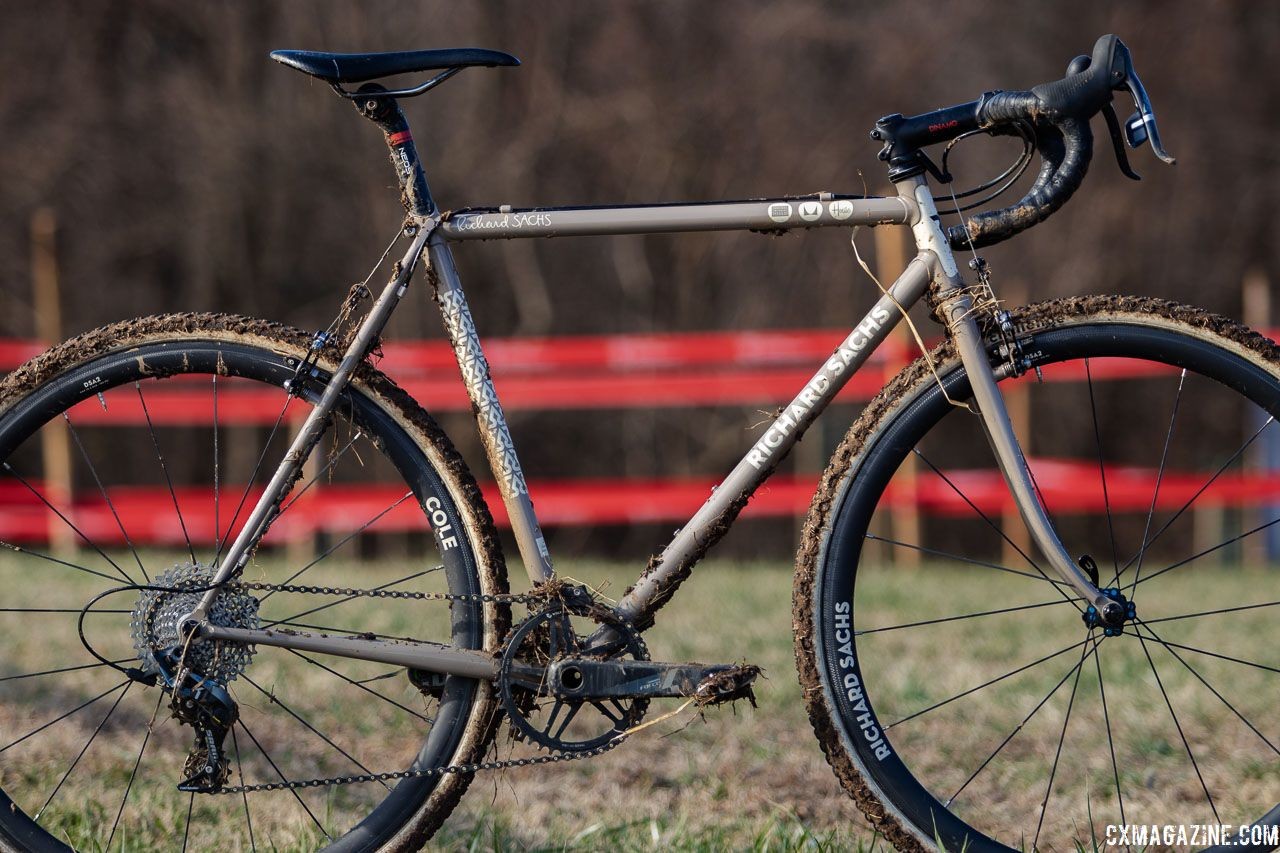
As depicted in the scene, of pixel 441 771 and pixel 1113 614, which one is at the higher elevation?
pixel 1113 614

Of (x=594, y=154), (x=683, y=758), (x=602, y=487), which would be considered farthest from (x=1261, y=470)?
(x=594, y=154)

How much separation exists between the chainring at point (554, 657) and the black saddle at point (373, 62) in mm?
995

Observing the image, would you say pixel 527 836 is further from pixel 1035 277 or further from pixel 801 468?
pixel 1035 277

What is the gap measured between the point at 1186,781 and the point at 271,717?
250 cm

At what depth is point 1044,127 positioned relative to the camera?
2514 mm

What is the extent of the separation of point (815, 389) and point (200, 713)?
127 centimetres

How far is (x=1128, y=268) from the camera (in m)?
12.9

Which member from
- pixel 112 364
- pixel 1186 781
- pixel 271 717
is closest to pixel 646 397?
pixel 271 717

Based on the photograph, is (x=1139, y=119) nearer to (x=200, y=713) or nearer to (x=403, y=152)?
(x=403, y=152)

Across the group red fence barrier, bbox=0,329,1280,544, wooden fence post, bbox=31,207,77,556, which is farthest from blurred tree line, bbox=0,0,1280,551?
red fence barrier, bbox=0,329,1280,544

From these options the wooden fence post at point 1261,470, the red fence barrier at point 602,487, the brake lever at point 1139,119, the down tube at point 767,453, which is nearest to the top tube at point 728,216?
the down tube at point 767,453

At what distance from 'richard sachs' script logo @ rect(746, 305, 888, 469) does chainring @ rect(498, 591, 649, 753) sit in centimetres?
41

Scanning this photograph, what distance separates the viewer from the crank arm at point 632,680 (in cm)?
250

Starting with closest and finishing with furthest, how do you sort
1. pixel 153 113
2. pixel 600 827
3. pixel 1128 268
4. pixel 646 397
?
pixel 600 827, pixel 646 397, pixel 153 113, pixel 1128 268
